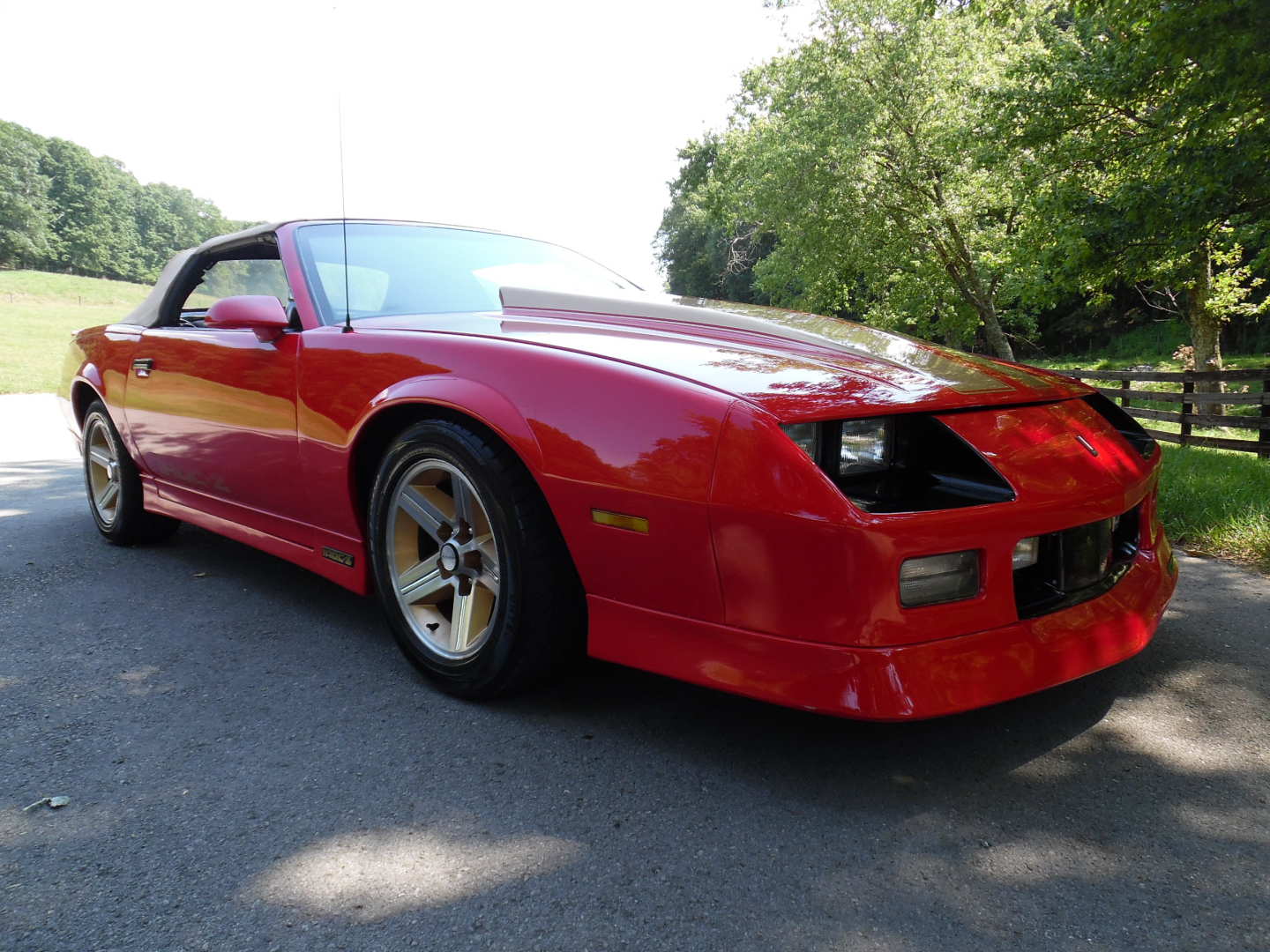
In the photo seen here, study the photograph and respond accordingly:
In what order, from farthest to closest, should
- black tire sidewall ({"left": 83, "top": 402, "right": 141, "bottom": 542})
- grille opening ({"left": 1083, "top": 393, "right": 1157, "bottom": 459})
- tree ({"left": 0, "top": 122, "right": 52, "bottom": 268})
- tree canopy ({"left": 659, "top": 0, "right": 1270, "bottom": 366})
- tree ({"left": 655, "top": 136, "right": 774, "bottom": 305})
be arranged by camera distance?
tree ({"left": 0, "top": 122, "right": 52, "bottom": 268}), tree ({"left": 655, "top": 136, "right": 774, "bottom": 305}), tree canopy ({"left": 659, "top": 0, "right": 1270, "bottom": 366}), black tire sidewall ({"left": 83, "top": 402, "right": 141, "bottom": 542}), grille opening ({"left": 1083, "top": 393, "right": 1157, "bottom": 459})

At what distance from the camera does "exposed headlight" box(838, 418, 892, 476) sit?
6.30 feet

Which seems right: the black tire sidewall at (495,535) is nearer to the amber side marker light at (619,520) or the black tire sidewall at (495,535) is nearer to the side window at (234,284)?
the amber side marker light at (619,520)

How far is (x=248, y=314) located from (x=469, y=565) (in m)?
1.15

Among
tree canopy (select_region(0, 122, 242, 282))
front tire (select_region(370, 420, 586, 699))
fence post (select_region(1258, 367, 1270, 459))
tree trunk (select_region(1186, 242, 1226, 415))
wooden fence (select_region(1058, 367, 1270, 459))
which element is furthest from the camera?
tree canopy (select_region(0, 122, 242, 282))

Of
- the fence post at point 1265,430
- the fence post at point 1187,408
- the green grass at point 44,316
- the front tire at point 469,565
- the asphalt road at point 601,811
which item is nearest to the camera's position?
the asphalt road at point 601,811

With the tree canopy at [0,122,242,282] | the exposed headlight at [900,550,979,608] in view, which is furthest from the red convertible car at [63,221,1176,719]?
the tree canopy at [0,122,242,282]

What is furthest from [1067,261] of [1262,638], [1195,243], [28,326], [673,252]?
[673,252]

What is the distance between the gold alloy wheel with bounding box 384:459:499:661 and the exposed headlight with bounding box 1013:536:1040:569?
1212 millimetres

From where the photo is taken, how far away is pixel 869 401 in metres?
1.95

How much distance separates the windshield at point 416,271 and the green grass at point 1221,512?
3.00 meters

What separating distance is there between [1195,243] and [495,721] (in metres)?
9.62

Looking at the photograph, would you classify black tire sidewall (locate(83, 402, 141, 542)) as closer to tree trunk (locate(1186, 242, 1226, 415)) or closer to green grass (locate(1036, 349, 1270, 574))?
green grass (locate(1036, 349, 1270, 574))

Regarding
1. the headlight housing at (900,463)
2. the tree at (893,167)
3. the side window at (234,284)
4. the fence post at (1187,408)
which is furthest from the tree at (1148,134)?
the side window at (234,284)

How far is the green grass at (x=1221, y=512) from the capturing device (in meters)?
4.05
